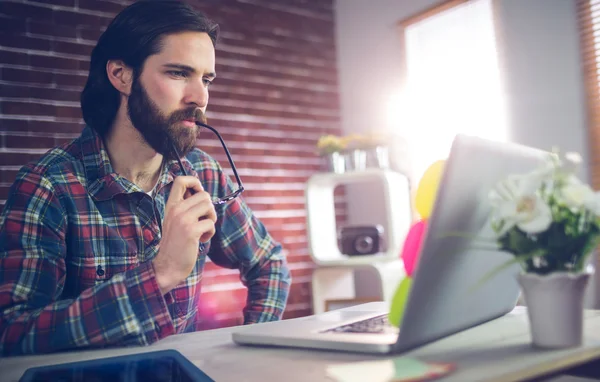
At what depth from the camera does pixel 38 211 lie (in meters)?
1.07

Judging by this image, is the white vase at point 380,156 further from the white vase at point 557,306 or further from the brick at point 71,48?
the white vase at point 557,306

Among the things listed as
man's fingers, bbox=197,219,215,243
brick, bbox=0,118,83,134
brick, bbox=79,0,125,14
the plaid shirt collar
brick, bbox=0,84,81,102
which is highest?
brick, bbox=79,0,125,14

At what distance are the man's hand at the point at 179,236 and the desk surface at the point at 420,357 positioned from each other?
11cm

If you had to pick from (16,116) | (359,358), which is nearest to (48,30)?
(16,116)

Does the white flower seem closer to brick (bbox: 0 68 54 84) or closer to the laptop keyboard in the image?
the laptop keyboard

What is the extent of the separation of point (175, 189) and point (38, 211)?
302 millimetres

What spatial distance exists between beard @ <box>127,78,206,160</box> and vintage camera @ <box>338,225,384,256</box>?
1.51 metres

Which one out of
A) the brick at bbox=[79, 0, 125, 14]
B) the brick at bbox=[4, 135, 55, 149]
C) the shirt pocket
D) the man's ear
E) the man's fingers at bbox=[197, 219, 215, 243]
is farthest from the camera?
the brick at bbox=[79, 0, 125, 14]

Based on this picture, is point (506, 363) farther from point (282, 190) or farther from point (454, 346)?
point (282, 190)

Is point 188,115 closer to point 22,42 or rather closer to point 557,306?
point 557,306

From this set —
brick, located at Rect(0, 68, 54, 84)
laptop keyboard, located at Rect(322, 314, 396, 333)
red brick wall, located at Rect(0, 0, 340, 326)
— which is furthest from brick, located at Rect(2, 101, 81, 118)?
laptop keyboard, located at Rect(322, 314, 396, 333)

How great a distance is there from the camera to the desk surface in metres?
0.59

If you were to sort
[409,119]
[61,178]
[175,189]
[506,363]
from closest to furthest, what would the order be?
[506,363], [175,189], [61,178], [409,119]

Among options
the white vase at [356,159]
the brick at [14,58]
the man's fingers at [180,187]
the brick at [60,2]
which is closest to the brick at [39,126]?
the brick at [14,58]
